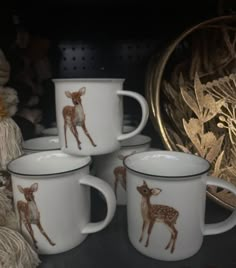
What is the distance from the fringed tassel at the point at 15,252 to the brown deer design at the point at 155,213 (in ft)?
0.50

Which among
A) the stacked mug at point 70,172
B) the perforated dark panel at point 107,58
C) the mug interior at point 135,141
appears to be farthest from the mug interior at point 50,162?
the perforated dark panel at point 107,58

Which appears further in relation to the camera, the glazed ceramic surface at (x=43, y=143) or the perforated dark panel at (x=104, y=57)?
the perforated dark panel at (x=104, y=57)

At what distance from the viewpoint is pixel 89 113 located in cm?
45

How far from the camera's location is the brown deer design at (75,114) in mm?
449

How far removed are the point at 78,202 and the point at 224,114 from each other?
31 centimetres

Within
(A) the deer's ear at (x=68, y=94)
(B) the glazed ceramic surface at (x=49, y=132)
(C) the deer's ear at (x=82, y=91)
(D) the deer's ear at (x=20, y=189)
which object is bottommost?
(D) the deer's ear at (x=20, y=189)

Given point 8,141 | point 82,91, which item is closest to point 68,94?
point 82,91

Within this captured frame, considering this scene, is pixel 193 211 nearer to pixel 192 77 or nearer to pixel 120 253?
pixel 120 253

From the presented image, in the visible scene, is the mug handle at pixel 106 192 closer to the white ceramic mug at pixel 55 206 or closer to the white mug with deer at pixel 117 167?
the white ceramic mug at pixel 55 206

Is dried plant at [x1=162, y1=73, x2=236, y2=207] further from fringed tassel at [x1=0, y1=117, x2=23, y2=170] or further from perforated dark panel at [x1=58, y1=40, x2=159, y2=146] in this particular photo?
fringed tassel at [x1=0, y1=117, x2=23, y2=170]

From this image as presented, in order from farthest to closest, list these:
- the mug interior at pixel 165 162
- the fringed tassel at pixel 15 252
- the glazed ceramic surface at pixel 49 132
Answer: the glazed ceramic surface at pixel 49 132, the mug interior at pixel 165 162, the fringed tassel at pixel 15 252

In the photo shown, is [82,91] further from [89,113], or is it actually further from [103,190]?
[103,190]

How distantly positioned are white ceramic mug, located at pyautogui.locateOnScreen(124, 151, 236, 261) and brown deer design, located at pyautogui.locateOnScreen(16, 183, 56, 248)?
124 millimetres

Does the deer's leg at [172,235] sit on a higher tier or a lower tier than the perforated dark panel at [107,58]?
lower
